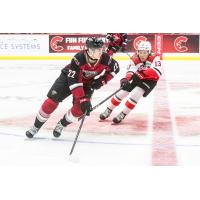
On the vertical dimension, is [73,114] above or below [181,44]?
below

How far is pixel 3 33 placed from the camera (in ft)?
36.7

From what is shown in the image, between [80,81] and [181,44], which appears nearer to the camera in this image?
[80,81]

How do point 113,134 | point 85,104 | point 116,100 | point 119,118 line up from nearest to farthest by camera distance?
point 85,104
point 113,134
point 119,118
point 116,100

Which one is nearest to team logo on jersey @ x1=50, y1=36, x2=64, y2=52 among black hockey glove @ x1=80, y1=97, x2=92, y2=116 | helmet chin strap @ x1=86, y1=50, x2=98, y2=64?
helmet chin strap @ x1=86, y1=50, x2=98, y2=64

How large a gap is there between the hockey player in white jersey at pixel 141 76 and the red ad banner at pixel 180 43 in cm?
667

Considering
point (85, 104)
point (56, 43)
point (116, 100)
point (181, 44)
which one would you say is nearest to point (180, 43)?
point (181, 44)

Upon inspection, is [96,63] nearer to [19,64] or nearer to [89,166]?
[89,166]

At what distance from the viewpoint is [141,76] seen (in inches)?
180

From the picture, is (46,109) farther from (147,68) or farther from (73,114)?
(147,68)

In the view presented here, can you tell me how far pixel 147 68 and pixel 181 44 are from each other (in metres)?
6.90

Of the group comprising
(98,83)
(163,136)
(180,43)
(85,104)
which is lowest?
(163,136)

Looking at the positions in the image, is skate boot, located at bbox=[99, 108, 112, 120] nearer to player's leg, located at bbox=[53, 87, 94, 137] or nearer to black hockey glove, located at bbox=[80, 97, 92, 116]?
player's leg, located at bbox=[53, 87, 94, 137]

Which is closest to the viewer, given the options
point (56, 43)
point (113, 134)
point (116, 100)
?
point (113, 134)

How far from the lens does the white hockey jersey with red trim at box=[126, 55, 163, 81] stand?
457 centimetres
